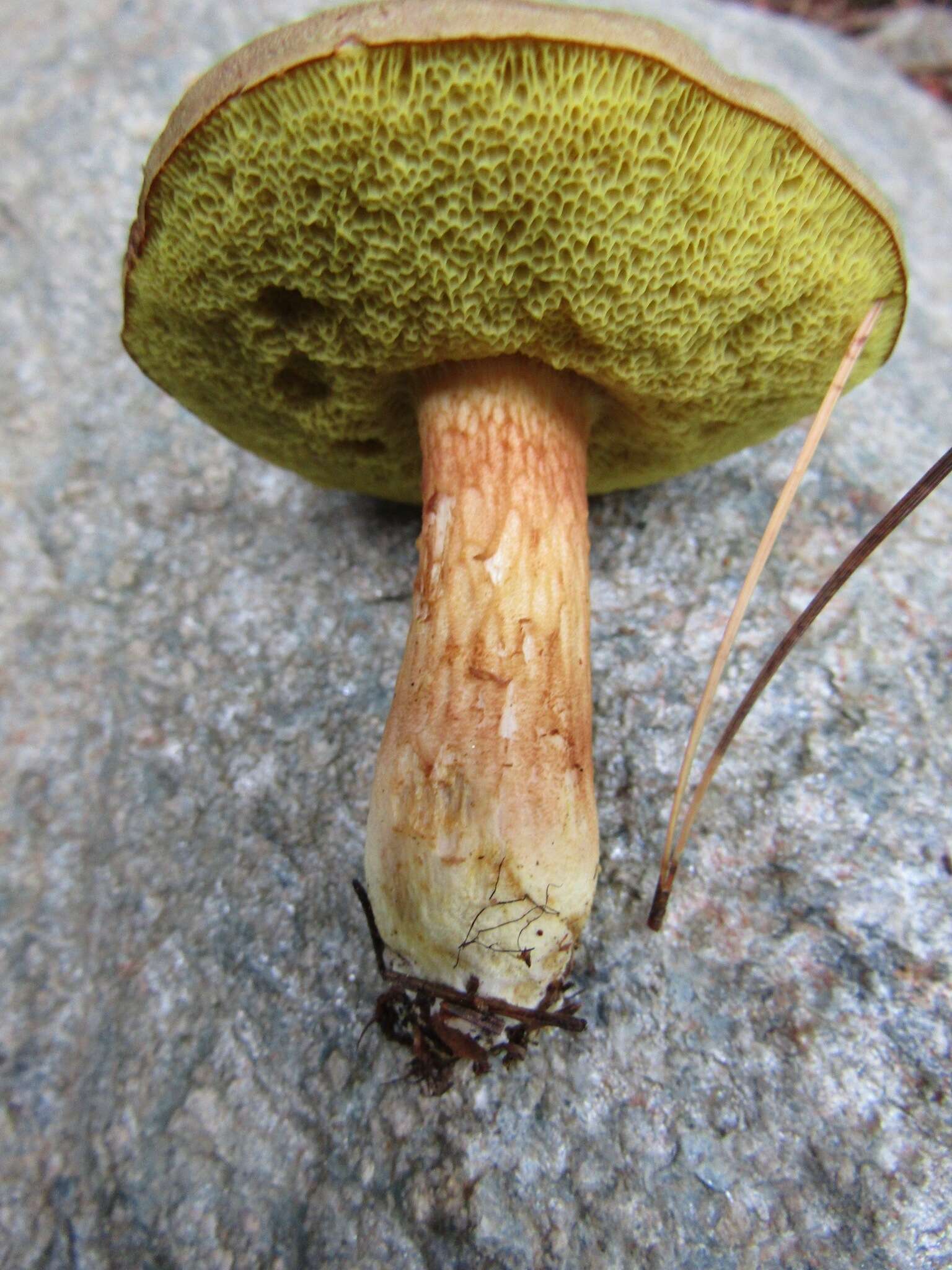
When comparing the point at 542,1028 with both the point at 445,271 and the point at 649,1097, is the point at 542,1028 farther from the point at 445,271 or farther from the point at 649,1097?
the point at 445,271

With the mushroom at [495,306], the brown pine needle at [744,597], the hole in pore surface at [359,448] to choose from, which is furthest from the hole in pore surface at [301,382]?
the brown pine needle at [744,597]

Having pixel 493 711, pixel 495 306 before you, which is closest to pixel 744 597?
pixel 493 711

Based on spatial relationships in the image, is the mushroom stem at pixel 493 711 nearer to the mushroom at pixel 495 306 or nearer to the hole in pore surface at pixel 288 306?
the mushroom at pixel 495 306

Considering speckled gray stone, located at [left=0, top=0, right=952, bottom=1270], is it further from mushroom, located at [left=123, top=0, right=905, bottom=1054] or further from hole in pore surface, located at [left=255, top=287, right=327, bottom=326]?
hole in pore surface, located at [left=255, top=287, right=327, bottom=326]

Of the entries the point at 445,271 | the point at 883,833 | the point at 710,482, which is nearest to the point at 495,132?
the point at 445,271

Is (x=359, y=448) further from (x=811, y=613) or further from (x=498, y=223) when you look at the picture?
(x=811, y=613)

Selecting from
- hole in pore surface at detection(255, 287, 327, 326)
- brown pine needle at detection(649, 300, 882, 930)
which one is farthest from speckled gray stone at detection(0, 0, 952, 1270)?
hole in pore surface at detection(255, 287, 327, 326)
